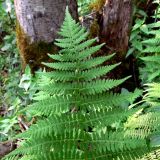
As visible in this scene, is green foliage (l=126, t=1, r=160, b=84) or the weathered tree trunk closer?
green foliage (l=126, t=1, r=160, b=84)

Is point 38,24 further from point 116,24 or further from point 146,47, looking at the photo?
point 146,47

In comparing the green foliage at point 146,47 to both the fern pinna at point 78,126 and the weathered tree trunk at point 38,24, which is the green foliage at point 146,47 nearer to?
the weathered tree trunk at point 38,24

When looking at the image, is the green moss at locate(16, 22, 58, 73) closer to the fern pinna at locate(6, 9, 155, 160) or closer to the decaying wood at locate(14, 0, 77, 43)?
the decaying wood at locate(14, 0, 77, 43)

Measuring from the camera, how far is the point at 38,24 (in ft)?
12.4

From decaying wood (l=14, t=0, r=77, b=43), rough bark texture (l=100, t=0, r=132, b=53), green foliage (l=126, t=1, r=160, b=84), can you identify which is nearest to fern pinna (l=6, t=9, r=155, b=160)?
green foliage (l=126, t=1, r=160, b=84)

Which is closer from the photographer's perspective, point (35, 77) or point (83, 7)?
point (35, 77)

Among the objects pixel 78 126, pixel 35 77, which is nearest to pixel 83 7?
pixel 35 77

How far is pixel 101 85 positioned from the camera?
165 centimetres

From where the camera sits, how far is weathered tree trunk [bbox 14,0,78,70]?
147 inches

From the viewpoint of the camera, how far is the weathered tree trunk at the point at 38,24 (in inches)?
147

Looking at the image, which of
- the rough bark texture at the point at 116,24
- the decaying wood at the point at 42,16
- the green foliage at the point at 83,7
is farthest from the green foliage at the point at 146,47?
the decaying wood at the point at 42,16

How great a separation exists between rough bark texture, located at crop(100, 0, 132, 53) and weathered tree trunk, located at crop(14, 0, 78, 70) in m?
0.34

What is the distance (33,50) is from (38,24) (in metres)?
0.30

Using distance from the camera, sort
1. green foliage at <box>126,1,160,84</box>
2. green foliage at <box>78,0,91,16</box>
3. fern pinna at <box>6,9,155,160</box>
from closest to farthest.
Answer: fern pinna at <box>6,9,155,160</box> → green foliage at <box>126,1,160,84</box> → green foliage at <box>78,0,91,16</box>
